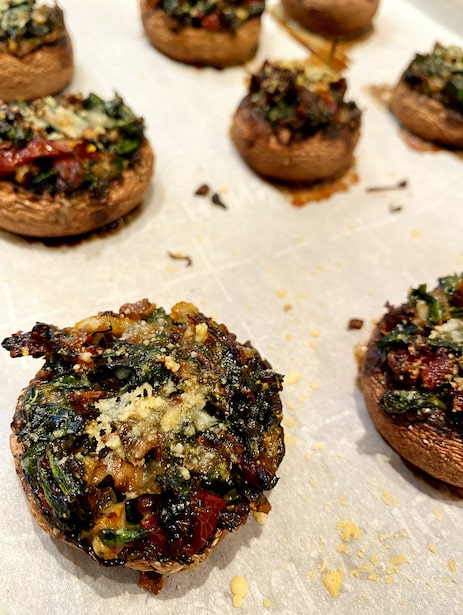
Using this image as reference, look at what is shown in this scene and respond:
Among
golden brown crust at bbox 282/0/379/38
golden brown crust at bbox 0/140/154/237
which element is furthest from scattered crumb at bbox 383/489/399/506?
golden brown crust at bbox 282/0/379/38

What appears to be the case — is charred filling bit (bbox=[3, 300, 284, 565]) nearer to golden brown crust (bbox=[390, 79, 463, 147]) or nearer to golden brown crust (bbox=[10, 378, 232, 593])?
golden brown crust (bbox=[10, 378, 232, 593])

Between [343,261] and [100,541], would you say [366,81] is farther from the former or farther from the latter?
[100,541]

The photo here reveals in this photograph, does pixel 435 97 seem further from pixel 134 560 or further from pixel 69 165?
pixel 134 560

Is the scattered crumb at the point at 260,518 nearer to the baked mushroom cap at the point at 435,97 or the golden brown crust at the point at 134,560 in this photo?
the golden brown crust at the point at 134,560

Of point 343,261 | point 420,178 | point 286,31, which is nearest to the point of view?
point 343,261

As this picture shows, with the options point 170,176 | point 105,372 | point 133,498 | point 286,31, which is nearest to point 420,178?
point 170,176

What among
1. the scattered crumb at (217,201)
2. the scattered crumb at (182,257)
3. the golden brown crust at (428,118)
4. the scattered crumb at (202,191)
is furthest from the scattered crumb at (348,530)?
the golden brown crust at (428,118)
